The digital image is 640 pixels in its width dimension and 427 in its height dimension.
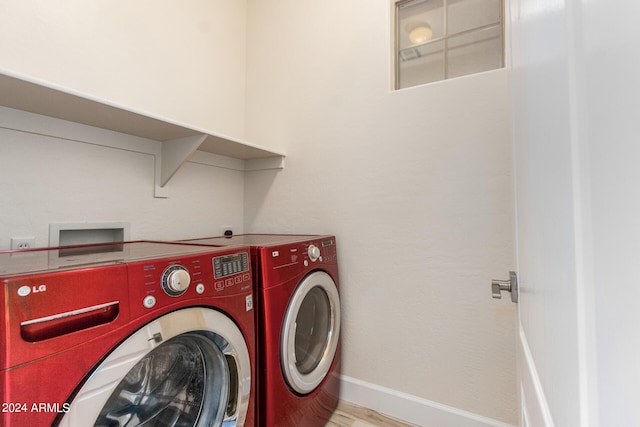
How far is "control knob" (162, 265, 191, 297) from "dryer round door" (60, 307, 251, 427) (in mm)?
61

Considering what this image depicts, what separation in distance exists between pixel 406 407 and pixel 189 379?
1.19 metres

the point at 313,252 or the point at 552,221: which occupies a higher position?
the point at 552,221

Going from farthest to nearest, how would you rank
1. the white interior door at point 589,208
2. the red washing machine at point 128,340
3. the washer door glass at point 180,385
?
the washer door glass at point 180,385 < the red washing machine at point 128,340 < the white interior door at point 589,208

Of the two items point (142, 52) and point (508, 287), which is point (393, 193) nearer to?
point (508, 287)

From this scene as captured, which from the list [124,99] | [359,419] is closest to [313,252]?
[359,419]

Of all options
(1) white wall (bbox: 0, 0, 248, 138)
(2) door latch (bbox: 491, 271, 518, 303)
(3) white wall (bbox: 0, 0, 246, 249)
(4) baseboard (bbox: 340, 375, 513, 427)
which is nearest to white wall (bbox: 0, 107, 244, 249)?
(3) white wall (bbox: 0, 0, 246, 249)

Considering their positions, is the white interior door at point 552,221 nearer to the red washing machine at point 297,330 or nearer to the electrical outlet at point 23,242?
the red washing machine at point 297,330

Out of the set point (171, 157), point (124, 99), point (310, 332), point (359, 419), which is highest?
point (124, 99)

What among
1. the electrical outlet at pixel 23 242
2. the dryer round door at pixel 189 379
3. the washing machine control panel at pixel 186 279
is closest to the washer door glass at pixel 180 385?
the dryer round door at pixel 189 379

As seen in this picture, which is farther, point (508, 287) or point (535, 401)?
point (508, 287)

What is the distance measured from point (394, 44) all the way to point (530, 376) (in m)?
1.77

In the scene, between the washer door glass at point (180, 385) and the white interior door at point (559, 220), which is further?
the washer door glass at point (180, 385)

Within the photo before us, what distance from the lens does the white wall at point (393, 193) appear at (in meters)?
1.40

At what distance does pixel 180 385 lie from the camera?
0.98m
